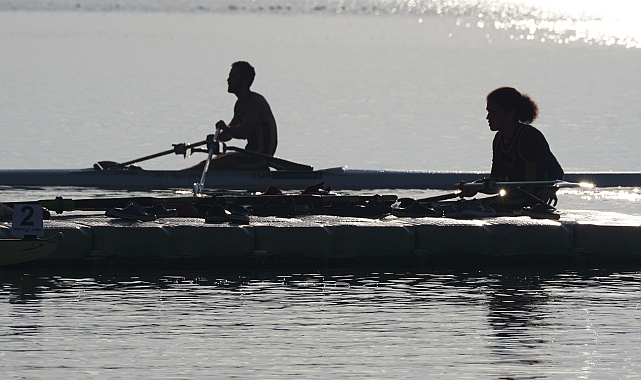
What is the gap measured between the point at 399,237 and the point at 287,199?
1836 mm

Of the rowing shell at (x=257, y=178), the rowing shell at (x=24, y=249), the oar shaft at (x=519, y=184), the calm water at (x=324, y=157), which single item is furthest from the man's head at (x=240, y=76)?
the rowing shell at (x=24, y=249)

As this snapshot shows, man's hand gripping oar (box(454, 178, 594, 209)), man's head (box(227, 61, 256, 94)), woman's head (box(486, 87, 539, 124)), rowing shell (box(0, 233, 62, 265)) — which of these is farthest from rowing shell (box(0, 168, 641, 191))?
rowing shell (box(0, 233, 62, 265))

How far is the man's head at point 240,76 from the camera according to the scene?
22.8 meters

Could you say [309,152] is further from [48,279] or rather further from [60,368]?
[60,368]

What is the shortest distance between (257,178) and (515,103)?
7.95 meters

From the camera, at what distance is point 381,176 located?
2547 cm

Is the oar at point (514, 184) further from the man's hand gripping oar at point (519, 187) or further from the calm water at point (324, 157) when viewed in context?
the calm water at point (324, 157)

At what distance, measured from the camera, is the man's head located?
2284cm

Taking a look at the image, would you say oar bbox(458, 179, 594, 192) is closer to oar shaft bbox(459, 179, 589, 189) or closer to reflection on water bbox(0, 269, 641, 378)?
oar shaft bbox(459, 179, 589, 189)

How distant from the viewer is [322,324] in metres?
12.6

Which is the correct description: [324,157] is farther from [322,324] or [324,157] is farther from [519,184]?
[322,324]

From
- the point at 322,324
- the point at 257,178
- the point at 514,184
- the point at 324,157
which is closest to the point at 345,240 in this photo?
the point at 514,184

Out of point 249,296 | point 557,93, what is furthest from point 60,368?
point 557,93

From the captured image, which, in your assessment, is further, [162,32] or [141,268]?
[162,32]
